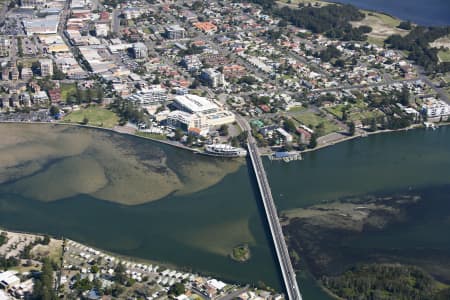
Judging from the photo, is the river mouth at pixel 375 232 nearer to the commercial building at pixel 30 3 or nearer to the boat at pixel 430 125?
the boat at pixel 430 125

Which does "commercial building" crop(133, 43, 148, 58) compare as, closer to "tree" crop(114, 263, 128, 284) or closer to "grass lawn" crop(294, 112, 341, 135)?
"grass lawn" crop(294, 112, 341, 135)

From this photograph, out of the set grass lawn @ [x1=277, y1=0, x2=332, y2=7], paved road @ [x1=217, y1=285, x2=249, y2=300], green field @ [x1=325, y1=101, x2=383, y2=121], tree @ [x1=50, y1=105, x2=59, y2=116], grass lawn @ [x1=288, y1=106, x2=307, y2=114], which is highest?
grass lawn @ [x1=277, y1=0, x2=332, y2=7]

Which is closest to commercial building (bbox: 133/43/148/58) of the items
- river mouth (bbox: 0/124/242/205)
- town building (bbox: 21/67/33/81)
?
town building (bbox: 21/67/33/81)

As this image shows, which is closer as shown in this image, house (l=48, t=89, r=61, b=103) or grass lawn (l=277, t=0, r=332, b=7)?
house (l=48, t=89, r=61, b=103)

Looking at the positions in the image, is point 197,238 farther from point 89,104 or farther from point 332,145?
point 89,104

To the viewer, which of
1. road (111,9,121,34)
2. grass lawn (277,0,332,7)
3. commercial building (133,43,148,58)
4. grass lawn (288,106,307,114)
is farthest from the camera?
grass lawn (277,0,332,7)

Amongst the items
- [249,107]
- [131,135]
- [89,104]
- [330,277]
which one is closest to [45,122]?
[89,104]

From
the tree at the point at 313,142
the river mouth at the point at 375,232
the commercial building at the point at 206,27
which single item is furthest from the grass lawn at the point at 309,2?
the river mouth at the point at 375,232
